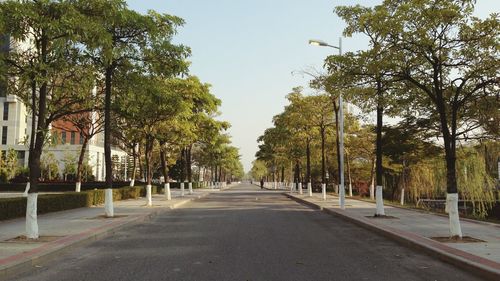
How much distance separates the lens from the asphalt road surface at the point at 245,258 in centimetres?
879

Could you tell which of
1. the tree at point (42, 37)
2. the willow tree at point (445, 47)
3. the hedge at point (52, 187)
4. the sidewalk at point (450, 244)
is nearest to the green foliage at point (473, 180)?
the sidewalk at point (450, 244)

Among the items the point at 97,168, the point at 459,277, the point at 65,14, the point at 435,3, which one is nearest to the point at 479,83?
the point at 435,3

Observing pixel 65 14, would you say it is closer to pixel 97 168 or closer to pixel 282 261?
pixel 282 261

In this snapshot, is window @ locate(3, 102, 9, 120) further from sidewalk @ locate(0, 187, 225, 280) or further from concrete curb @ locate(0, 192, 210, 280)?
concrete curb @ locate(0, 192, 210, 280)

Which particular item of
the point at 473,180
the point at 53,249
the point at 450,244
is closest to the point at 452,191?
the point at 450,244

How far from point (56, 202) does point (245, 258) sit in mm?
14851

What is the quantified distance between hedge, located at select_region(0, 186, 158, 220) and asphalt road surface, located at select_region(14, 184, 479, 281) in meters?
5.17

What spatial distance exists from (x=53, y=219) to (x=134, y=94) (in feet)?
18.0

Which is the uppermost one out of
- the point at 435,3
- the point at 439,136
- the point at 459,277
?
the point at 435,3

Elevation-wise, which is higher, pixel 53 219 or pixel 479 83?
pixel 479 83

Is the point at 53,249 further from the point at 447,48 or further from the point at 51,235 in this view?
the point at 447,48

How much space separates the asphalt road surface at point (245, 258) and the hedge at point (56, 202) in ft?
17.0

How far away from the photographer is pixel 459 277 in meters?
8.80

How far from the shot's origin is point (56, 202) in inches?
890
